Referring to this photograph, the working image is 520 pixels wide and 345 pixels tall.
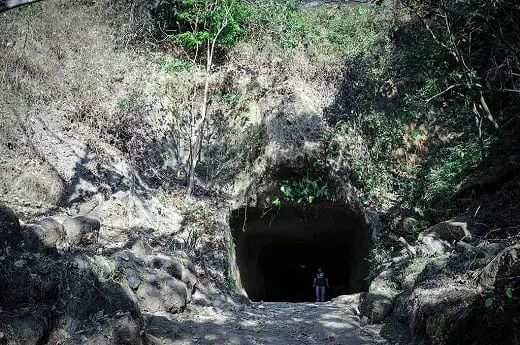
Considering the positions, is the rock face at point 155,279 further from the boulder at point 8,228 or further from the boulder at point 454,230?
the boulder at point 454,230

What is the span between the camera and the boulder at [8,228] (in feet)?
14.6

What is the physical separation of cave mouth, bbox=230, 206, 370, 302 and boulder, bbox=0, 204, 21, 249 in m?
5.54

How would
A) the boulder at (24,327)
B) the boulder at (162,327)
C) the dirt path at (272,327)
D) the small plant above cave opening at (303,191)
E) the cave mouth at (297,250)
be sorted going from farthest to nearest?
the cave mouth at (297,250), the small plant above cave opening at (303,191), the dirt path at (272,327), the boulder at (162,327), the boulder at (24,327)

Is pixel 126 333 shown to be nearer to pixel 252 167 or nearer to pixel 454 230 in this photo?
pixel 454 230

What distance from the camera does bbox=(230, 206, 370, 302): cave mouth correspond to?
1099cm

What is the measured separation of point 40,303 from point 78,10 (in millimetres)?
9040

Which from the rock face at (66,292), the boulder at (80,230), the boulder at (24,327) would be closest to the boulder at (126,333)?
the rock face at (66,292)

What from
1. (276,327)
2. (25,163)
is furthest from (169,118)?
(276,327)

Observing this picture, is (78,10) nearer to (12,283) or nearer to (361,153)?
(361,153)

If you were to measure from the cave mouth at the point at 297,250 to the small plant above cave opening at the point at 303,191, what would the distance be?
605 millimetres

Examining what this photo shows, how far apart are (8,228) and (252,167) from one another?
632cm

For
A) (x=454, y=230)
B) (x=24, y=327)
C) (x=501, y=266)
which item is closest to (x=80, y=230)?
(x=24, y=327)

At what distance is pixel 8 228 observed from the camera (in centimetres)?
455

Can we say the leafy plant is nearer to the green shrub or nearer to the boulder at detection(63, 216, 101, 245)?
the green shrub
